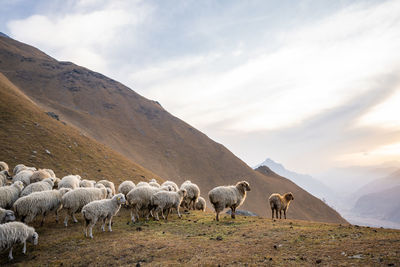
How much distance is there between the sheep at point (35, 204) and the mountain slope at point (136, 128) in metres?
66.9

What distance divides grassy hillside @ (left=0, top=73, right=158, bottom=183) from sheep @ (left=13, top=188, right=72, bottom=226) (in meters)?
16.2

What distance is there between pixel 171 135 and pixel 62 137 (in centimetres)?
8633

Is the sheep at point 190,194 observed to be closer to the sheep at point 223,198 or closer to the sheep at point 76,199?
the sheep at point 223,198

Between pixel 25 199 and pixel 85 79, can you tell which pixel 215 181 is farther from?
pixel 85 79

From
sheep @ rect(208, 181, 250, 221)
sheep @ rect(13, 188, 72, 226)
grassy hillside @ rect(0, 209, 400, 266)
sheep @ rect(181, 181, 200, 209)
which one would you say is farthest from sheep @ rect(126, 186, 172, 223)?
sheep @ rect(181, 181, 200, 209)

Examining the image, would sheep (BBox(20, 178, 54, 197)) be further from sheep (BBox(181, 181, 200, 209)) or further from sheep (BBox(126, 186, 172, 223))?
sheep (BBox(181, 181, 200, 209))

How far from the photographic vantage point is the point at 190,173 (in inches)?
3654

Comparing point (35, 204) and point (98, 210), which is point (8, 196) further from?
point (98, 210)

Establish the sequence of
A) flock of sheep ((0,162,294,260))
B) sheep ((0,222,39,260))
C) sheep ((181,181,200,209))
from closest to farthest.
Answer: sheep ((0,222,39,260))
flock of sheep ((0,162,294,260))
sheep ((181,181,200,209))

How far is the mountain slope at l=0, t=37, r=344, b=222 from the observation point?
8425 cm

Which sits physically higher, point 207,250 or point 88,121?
point 88,121

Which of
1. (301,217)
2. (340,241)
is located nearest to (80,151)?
(340,241)

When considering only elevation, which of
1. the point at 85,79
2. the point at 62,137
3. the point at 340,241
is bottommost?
the point at 340,241

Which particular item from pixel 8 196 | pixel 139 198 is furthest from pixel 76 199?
pixel 8 196
